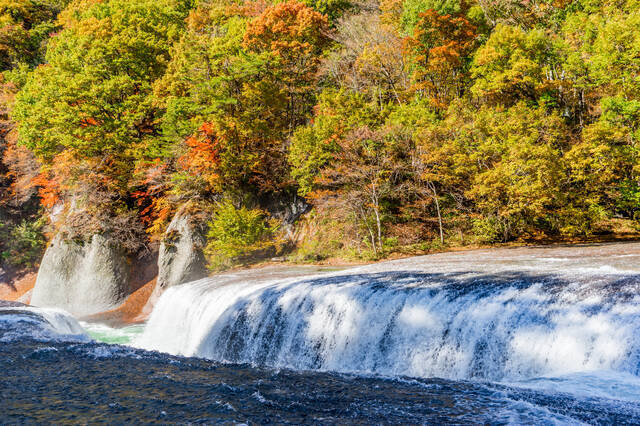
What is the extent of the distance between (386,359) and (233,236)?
1358 centimetres

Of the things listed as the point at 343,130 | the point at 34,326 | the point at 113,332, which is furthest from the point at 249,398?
the point at 343,130

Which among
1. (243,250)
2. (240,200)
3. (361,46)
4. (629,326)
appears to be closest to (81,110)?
(240,200)

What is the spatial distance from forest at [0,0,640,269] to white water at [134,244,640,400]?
610 cm

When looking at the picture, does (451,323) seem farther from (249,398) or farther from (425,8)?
(425,8)

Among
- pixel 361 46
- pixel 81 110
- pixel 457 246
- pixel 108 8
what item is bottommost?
pixel 457 246

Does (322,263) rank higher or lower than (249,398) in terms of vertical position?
lower

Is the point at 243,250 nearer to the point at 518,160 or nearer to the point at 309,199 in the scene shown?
the point at 309,199

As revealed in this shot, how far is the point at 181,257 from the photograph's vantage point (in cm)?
1961

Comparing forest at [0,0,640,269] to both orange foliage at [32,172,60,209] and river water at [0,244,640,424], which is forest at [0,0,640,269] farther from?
river water at [0,244,640,424]

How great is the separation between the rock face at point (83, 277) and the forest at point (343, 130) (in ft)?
2.71

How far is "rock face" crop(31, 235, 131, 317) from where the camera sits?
20344 mm

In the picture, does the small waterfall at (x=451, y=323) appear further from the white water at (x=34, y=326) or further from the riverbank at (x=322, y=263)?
the riverbank at (x=322, y=263)

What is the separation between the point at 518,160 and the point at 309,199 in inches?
396

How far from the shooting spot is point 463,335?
604 cm
